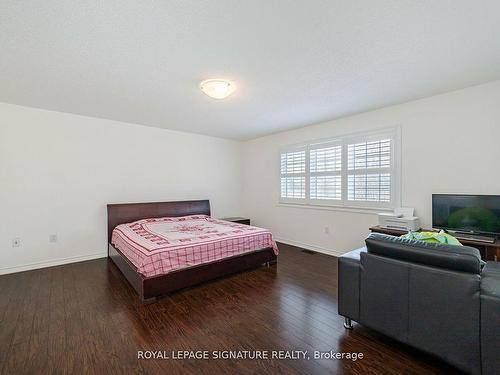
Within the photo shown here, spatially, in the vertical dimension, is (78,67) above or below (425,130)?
above

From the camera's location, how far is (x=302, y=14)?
1623mm

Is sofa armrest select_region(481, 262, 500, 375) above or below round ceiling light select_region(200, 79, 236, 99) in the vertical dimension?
below

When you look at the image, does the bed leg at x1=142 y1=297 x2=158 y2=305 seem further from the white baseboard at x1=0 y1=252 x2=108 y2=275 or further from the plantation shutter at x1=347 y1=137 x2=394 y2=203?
the plantation shutter at x1=347 y1=137 x2=394 y2=203

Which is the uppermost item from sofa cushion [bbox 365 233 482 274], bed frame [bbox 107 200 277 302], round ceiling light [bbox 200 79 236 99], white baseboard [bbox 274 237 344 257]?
round ceiling light [bbox 200 79 236 99]

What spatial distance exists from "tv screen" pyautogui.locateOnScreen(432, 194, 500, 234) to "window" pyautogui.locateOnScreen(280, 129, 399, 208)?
591mm

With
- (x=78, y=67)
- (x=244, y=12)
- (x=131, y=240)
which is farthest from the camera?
(x=131, y=240)

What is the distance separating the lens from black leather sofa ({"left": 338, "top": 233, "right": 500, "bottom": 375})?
1402 mm

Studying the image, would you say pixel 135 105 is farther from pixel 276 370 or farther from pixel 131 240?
pixel 276 370

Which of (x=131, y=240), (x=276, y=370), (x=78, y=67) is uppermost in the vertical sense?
(x=78, y=67)

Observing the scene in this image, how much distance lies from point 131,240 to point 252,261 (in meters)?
1.74

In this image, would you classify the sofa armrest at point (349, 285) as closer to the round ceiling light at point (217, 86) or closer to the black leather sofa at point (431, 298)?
the black leather sofa at point (431, 298)

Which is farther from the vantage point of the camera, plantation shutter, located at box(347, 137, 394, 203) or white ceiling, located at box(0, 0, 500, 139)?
plantation shutter, located at box(347, 137, 394, 203)

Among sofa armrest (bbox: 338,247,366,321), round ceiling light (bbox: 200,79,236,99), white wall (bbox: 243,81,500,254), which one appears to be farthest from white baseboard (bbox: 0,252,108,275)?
sofa armrest (bbox: 338,247,366,321)

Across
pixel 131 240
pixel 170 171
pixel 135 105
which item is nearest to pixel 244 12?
pixel 135 105
